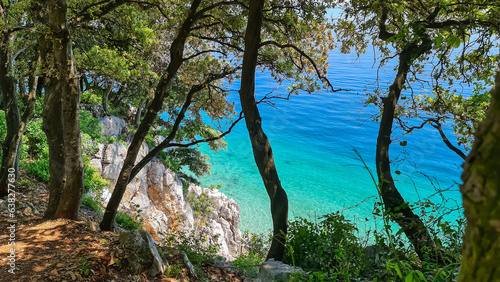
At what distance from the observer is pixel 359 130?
2878 centimetres

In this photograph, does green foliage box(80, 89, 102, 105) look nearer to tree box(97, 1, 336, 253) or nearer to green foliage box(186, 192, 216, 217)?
green foliage box(186, 192, 216, 217)

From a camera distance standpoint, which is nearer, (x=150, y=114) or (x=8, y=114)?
(x=150, y=114)

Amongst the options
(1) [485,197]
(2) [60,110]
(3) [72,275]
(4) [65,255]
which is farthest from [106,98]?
(1) [485,197]

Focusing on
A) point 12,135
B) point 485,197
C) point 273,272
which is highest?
point 12,135

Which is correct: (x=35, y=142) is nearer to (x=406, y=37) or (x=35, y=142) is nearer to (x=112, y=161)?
(x=112, y=161)

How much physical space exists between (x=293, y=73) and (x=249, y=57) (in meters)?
2.03

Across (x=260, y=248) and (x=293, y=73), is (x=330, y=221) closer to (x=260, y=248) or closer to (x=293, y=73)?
(x=293, y=73)

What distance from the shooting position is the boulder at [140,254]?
4.02 meters

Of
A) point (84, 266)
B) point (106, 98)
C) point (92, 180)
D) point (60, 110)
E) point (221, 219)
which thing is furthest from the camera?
point (221, 219)

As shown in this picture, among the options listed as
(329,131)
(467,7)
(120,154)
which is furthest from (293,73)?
(329,131)

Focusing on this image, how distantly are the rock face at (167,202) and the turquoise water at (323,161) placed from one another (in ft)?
6.11

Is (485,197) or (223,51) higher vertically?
(223,51)

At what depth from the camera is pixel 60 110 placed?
496cm

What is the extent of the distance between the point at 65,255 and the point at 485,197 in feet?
15.6
